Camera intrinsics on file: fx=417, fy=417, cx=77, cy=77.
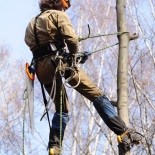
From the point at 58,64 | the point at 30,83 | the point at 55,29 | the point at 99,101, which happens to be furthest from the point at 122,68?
the point at 30,83

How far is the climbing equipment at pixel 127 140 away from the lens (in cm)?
369

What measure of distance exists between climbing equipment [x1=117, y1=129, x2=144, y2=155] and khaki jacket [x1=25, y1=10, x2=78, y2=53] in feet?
2.98

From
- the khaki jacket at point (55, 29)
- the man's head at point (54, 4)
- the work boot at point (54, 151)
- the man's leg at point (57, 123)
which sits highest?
the man's head at point (54, 4)

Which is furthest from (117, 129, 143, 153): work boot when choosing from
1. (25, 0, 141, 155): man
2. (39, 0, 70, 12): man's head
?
(39, 0, 70, 12): man's head

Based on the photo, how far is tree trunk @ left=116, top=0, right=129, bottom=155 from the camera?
3.85 metres

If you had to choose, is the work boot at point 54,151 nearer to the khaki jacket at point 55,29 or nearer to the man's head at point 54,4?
the khaki jacket at point 55,29

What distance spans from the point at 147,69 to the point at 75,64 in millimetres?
7557

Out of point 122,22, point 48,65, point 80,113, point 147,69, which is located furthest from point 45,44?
point 80,113

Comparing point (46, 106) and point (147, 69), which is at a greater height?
point (147, 69)

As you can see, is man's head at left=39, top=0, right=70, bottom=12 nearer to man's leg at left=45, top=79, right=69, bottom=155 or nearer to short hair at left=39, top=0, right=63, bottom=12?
short hair at left=39, top=0, right=63, bottom=12

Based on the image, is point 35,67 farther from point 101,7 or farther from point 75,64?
point 101,7

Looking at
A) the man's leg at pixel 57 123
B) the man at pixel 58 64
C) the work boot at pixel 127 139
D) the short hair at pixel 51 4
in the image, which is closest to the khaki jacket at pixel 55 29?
the man at pixel 58 64

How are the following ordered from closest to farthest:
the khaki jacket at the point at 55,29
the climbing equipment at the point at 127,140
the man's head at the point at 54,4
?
the climbing equipment at the point at 127,140, the khaki jacket at the point at 55,29, the man's head at the point at 54,4

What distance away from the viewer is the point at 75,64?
4027 mm
